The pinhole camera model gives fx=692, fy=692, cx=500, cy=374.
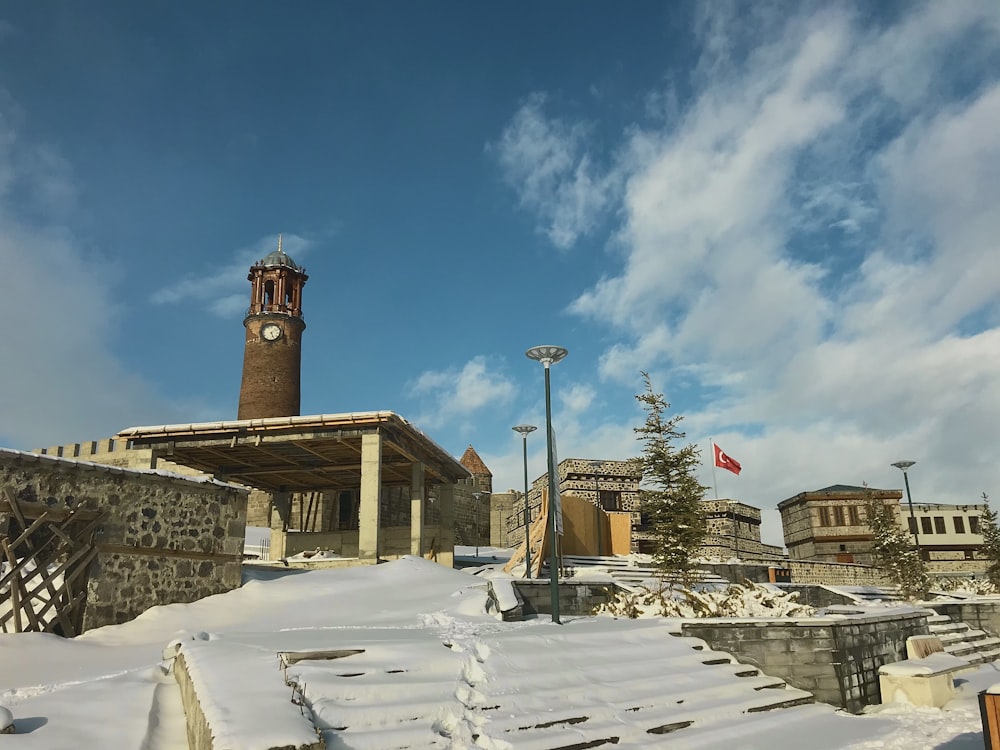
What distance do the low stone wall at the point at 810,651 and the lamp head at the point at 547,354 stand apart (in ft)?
16.1

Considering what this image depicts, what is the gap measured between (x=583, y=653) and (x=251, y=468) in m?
20.6

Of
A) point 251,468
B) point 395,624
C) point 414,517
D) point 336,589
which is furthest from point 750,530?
point 395,624

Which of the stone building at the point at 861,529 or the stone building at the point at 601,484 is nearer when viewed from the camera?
the stone building at the point at 601,484

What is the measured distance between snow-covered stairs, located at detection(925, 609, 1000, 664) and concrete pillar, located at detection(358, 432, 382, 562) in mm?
13549

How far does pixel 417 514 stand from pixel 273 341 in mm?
17535

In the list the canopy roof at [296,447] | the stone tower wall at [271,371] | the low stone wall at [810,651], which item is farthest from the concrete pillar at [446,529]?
the low stone wall at [810,651]

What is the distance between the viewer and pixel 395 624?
10.9m

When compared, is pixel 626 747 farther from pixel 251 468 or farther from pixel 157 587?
pixel 251 468

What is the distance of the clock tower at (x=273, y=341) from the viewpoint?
3547cm

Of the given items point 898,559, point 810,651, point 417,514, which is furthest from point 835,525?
point 810,651

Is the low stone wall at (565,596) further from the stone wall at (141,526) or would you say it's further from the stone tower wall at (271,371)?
the stone tower wall at (271,371)

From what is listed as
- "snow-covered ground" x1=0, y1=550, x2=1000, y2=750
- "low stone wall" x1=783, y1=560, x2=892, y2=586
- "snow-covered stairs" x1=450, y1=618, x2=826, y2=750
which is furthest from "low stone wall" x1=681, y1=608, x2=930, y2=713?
"low stone wall" x1=783, y1=560, x2=892, y2=586

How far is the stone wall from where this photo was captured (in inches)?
457

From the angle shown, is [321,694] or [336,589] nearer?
[321,694]
